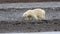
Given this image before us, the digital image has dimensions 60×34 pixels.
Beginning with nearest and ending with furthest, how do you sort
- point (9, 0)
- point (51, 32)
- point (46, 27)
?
1. point (51, 32)
2. point (46, 27)
3. point (9, 0)

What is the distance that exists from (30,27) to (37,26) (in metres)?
0.04

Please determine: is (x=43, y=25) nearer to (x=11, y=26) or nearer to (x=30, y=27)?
(x=30, y=27)

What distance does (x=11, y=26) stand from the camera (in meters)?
1.13

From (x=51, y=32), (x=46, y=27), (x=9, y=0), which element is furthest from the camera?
(x=9, y=0)

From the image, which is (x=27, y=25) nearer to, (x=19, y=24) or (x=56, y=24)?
(x=19, y=24)

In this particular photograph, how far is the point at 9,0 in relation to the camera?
4.45m

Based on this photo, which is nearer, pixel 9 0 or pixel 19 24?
pixel 19 24

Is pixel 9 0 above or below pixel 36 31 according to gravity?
above

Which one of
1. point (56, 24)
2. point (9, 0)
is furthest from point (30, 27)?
point (9, 0)

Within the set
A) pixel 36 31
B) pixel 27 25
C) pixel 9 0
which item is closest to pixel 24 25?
pixel 27 25

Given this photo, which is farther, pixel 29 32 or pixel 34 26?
pixel 34 26

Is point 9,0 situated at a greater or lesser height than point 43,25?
greater

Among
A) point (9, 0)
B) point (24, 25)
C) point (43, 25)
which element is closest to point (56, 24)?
point (43, 25)

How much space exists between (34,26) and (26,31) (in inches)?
3.8
